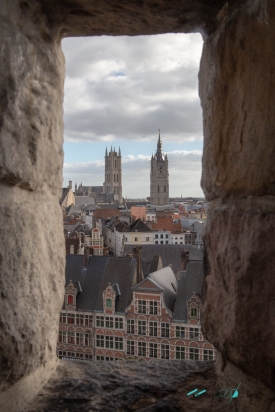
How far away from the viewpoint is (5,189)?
3.23 feet

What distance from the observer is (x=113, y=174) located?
76.1 m

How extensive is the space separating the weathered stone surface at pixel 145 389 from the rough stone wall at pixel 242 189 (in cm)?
9

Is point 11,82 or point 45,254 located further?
point 45,254

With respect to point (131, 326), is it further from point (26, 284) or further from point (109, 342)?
point (26, 284)

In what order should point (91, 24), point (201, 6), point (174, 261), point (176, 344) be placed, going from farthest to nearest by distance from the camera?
point (174, 261) → point (176, 344) → point (91, 24) → point (201, 6)

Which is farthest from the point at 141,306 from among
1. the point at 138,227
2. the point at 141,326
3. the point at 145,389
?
the point at 138,227

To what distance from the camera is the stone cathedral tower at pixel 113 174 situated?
76375 mm

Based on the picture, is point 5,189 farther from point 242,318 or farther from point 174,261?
point 174,261

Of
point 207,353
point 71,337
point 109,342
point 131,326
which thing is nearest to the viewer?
point 207,353

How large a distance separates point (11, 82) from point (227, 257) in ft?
2.20

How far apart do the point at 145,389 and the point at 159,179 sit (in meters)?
65.3

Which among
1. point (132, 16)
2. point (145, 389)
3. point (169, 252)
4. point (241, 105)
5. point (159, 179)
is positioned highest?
point (159, 179)

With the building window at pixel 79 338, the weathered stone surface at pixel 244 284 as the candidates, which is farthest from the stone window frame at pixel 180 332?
the weathered stone surface at pixel 244 284

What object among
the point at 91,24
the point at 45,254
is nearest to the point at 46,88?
the point at 91,24
